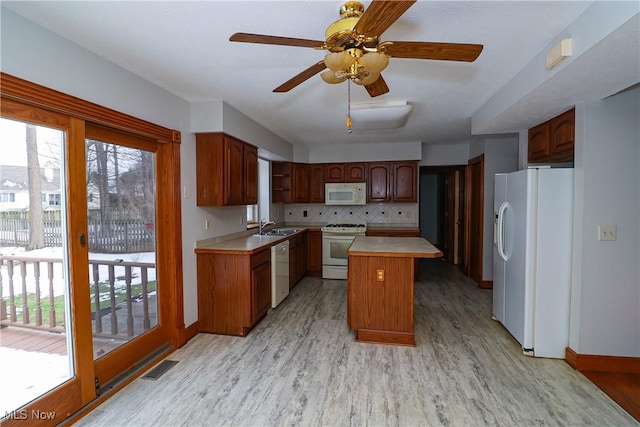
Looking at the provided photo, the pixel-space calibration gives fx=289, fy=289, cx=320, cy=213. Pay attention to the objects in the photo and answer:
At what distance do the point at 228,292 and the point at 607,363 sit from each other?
10.8ft

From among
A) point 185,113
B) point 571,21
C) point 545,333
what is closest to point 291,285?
point 185,113

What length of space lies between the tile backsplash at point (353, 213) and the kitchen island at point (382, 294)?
8.54ft

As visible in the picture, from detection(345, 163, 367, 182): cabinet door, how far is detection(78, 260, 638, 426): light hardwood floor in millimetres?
2794

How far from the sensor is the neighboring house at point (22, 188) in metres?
1.56

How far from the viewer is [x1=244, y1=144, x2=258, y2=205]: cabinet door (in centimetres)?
343

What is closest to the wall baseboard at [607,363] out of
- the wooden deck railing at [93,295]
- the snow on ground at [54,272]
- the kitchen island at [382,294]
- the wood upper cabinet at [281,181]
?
the kitchen island at [382,294]

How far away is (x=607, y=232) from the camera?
225 cm

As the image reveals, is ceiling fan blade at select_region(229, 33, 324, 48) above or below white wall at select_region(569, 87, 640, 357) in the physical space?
above

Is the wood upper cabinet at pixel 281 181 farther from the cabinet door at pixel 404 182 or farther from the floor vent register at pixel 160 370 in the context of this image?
the floor vent register at pixel 160 370

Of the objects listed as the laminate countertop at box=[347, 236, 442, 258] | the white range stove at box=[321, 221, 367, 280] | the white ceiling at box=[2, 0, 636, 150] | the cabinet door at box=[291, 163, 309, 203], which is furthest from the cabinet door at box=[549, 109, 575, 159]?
the cabinet door at box=[291, 163, 309, 203]

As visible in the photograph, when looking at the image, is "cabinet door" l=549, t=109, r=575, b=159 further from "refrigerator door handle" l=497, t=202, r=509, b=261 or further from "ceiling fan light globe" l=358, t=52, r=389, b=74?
"ceiling fan light globe" l=358, t=52, r=389, b=74

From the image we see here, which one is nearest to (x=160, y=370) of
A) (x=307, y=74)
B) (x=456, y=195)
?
(x=307, y=74)

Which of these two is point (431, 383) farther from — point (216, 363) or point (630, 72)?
point (630, 72)

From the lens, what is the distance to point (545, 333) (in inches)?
97.6
